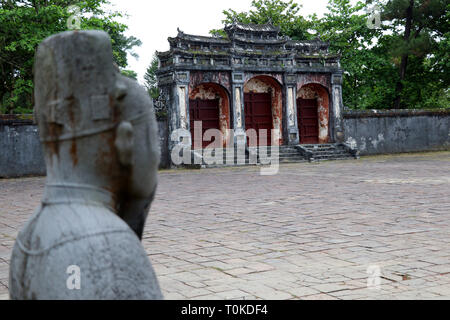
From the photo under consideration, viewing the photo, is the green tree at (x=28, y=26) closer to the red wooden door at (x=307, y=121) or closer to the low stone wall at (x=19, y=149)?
the low stone wall at (x=19, y=149)

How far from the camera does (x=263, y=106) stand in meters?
23.6

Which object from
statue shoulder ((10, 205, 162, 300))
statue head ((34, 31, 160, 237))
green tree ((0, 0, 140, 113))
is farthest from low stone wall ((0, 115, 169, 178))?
statue shoulder ((10, 205, 162, 300))

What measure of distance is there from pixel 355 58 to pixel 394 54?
2551 mm

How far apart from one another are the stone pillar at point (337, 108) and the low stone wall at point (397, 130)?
0.30 meters

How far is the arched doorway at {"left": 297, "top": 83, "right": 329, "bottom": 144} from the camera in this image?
24.3 m

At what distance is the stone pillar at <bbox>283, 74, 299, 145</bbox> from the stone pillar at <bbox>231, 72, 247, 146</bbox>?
7.42 feet

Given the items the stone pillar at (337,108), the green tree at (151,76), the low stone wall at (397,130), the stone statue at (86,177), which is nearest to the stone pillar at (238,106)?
the stone pillar at (337,108)

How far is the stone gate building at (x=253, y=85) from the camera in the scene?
20797mm

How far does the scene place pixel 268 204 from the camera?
27.2ft

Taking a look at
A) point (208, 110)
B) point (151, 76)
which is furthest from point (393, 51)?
point (151, 76)

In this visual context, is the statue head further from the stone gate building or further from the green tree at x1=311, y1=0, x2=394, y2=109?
the green tree at x1=311, y1=0, x2=394, y2=109

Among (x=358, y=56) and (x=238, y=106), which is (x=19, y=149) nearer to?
(x=238, y=106)
